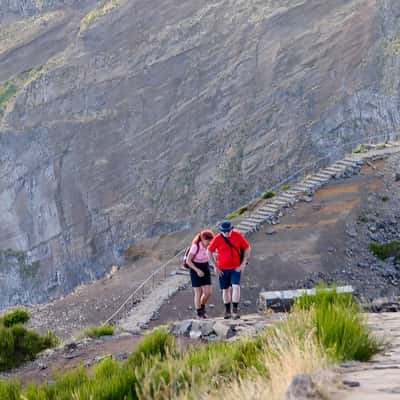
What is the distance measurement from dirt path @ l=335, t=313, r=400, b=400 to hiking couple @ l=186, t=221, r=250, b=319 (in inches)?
185

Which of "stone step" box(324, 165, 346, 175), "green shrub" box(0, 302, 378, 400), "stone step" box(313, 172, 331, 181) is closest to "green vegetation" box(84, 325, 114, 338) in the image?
"green shrub" box(0, 302, 378, 400)

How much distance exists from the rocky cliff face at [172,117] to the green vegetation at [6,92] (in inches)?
19.3

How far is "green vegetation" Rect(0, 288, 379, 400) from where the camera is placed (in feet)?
14.5

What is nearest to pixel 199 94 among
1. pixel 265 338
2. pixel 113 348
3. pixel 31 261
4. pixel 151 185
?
pixel 151 185

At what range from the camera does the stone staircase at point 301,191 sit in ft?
73.9

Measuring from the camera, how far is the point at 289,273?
1970 centimetres

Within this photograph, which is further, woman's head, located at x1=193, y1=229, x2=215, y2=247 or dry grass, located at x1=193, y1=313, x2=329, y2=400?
woman's head, located at x1=193, y1=229, x2=215, y2=247

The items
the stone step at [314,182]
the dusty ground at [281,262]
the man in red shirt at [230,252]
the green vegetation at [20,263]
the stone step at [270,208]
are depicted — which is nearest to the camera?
the man in red shirt at [230,252]

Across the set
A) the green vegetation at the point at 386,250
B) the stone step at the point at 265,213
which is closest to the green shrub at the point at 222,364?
the green vegetation at the point at 386,250

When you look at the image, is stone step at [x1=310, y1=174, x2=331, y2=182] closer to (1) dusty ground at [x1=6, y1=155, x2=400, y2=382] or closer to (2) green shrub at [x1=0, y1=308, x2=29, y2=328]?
(1) dusty ground at [x1=6, y1=155, x2=400, y2=382]

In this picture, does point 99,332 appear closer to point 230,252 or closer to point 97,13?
point 230,252

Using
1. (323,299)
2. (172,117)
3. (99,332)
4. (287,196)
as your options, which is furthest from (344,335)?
(172,117)

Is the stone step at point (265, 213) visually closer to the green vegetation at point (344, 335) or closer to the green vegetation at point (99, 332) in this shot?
the green vegetation at point (99, 332)

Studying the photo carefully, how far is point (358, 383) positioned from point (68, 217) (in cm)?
4611
